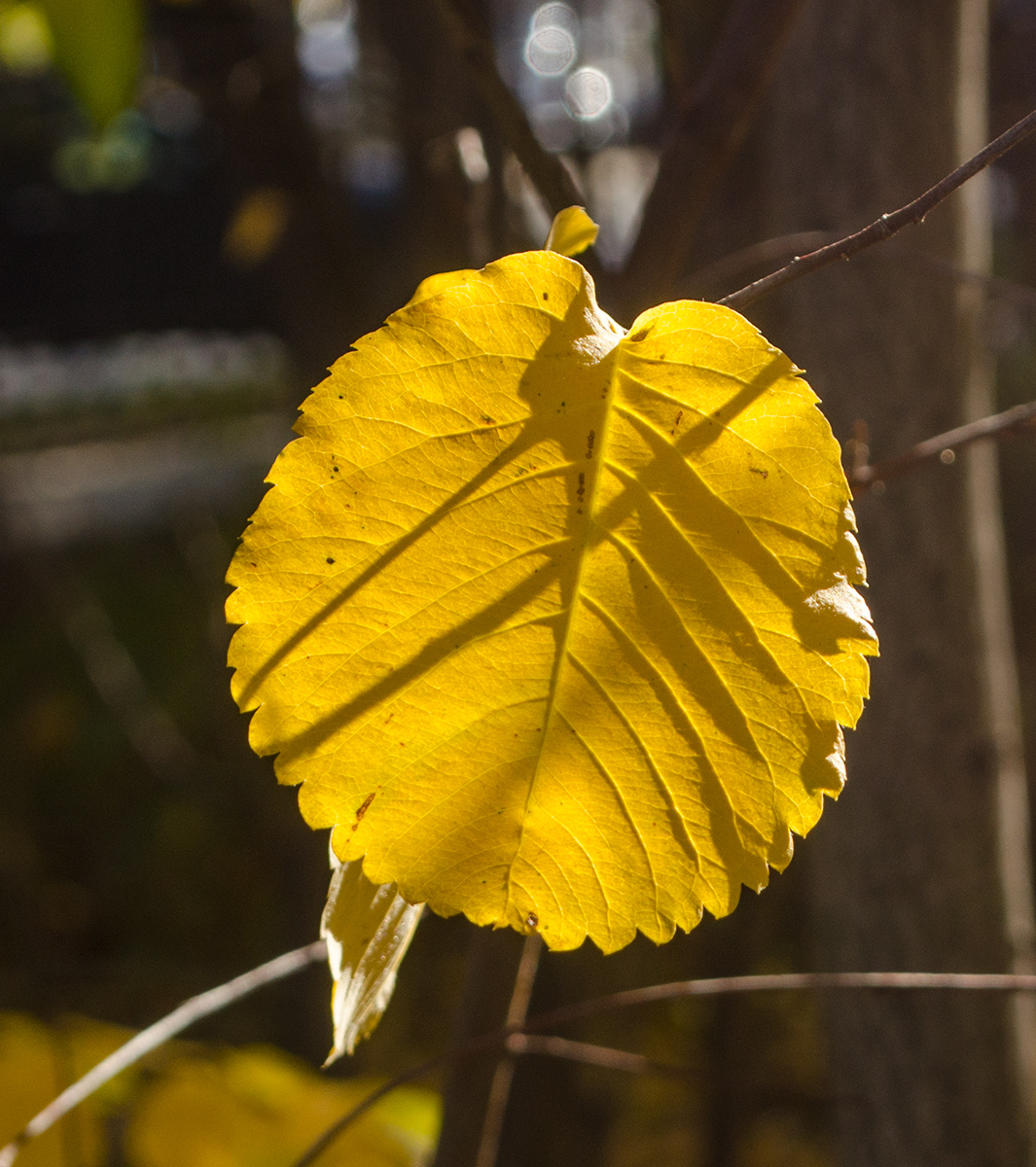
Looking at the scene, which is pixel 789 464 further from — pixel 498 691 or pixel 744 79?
pixel 744 79

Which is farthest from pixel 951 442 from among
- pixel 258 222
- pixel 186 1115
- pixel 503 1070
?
pixel 258 222

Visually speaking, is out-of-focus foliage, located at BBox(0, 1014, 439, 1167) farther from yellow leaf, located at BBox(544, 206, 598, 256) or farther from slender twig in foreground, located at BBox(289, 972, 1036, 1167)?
yellow leaf, located at BBox(544, 206, 598, 256)

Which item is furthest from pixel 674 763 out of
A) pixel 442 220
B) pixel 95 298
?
pixel 95 298

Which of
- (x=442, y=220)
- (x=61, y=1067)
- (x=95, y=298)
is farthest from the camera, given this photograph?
(x=95, y=298)

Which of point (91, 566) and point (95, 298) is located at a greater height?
point (95, 298)

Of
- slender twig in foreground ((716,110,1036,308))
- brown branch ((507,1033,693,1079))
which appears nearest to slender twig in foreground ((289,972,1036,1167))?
brown branch ((507,1033,693,1079))

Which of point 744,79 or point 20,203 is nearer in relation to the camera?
point 744,79
